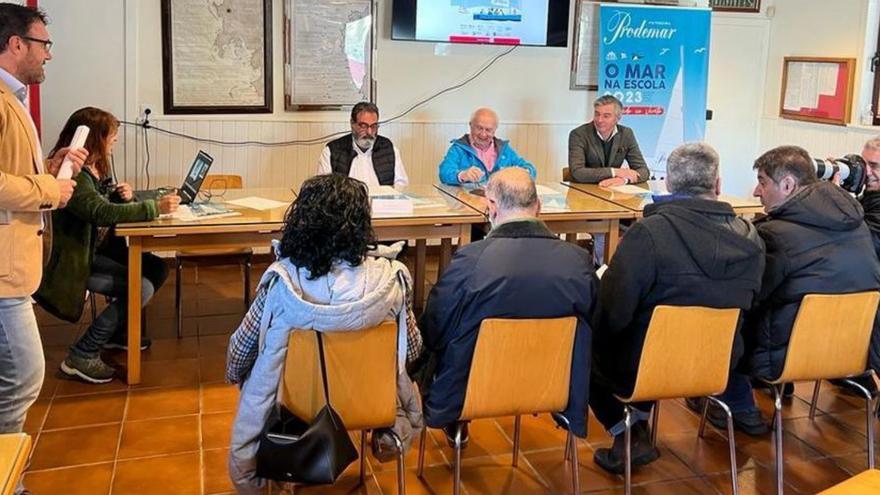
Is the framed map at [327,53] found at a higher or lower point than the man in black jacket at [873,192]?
higher

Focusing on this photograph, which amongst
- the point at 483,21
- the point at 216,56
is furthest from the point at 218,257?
the point at 483,21

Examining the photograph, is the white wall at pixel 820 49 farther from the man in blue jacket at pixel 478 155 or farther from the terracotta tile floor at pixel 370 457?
the terracotta tile floor at pixel 370 457

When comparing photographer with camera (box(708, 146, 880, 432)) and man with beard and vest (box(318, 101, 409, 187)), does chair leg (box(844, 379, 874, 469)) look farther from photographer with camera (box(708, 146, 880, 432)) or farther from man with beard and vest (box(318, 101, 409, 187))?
man with beard and vest (box(318, 101, 409, 187))

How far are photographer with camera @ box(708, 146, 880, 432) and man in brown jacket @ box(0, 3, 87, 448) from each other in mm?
2142

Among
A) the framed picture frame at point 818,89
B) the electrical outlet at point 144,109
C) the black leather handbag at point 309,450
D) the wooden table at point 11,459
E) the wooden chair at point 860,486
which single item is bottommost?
the black leather handbag at point 309,450

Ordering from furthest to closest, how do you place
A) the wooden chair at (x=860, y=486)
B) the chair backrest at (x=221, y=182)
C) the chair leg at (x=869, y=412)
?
1. the chair backrest at (x=221, y=182)
2. the chair leg at (x=869, y=412)
3. the wooden chair at (x=860, y=486)

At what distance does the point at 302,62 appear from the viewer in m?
5.22

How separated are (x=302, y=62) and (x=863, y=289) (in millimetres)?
3644

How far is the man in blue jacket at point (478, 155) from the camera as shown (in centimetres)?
453

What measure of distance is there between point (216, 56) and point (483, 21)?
1.74m

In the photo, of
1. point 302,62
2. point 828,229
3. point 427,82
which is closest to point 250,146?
point 302,62

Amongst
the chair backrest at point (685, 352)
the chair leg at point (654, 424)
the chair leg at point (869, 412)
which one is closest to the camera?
the chair backrest at point (685, 352)

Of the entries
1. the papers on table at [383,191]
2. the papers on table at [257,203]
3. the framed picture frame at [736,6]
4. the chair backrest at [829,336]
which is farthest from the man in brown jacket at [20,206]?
the framed picture frame at [736,6]

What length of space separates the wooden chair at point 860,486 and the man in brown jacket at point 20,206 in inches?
79.1
